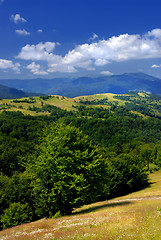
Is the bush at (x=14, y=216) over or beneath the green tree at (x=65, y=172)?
beneath

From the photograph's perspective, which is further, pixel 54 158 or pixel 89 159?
pixel 89 159

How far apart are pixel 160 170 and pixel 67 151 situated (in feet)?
287

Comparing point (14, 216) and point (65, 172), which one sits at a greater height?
point (65, 172)

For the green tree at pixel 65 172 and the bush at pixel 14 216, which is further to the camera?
the bush at pixel 14 216

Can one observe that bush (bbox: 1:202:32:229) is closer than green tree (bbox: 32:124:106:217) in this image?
No

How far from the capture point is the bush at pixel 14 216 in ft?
106

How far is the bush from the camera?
3234cm

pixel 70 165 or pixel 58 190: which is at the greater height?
pixel 70 165

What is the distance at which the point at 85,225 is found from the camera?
56.6 feet

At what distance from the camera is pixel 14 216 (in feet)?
110

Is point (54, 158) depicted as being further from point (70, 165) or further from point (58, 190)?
point (58, 190)

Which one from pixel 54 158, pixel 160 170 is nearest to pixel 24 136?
pixel 160 170

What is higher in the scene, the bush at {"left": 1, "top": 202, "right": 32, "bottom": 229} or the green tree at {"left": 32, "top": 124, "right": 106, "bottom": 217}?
the green tree at {"left": 32, "top": 124, "right": 106, "bottom": 217}

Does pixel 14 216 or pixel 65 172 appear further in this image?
pixel 14 216
